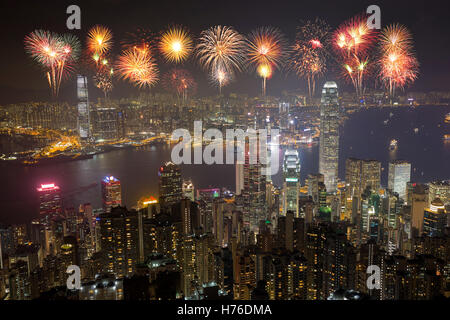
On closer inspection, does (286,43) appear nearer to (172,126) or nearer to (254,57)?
(254,57)

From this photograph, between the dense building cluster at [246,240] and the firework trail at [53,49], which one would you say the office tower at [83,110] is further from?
the firework trail at [53,49]

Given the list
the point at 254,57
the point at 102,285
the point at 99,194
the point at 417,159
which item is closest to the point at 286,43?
the point at 254,57

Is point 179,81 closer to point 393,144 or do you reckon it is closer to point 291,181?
point 291,181

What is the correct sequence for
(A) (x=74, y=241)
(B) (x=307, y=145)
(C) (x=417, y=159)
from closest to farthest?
(A) (x=74, y=241), (C) (x=417, y=159), (B) (x=307, y=145)

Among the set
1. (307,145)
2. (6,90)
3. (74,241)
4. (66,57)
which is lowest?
(74,241)

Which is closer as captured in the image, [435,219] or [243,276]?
[243,276]

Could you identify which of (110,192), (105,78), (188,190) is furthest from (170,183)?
(105,78)
